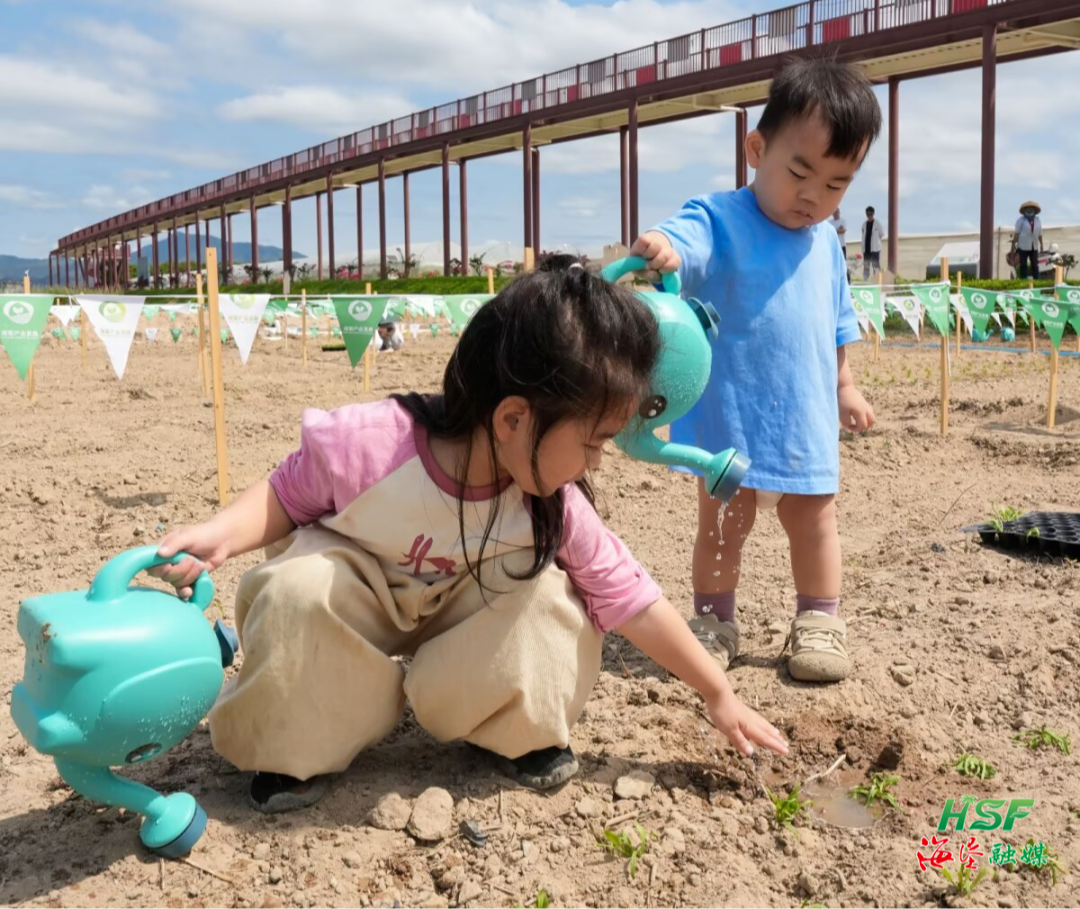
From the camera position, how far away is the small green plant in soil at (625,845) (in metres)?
1.83

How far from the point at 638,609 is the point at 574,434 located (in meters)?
0.44

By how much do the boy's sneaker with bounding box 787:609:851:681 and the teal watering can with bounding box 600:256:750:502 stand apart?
831 millimetres

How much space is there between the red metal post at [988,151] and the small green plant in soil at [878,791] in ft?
54.7

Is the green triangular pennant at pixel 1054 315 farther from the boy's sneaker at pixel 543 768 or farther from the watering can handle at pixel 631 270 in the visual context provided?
the boy's sneaker at pixel 543 768

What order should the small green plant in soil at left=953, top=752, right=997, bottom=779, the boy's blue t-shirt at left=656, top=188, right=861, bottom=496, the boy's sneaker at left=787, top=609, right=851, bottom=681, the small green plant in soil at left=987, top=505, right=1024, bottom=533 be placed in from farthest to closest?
the small green plant in soil at left=987, top=505, right=1024, bottom=533 < the boy's blue t-shirt at left=656, top=188, right=861, bottom=496 < the boy's sneaker at left=787, top=609, right=851, bottom=681 < the small green plant in soil at left=953, top=752, right=997, bottom=779

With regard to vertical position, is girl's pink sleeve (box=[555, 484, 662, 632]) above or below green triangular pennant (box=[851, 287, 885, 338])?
below

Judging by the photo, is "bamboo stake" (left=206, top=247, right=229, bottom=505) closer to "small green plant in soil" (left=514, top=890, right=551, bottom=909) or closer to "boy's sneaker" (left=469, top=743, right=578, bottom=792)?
"boy's sneaker" (left=469, top=743, right=578, bottom=792)

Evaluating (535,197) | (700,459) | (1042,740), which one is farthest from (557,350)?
(535,197)

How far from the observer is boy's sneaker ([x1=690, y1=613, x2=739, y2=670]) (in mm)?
2709

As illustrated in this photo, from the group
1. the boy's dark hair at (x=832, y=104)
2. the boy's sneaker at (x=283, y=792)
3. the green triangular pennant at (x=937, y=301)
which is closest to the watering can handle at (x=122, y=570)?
the boy's sneaker at (x=283, y=792)

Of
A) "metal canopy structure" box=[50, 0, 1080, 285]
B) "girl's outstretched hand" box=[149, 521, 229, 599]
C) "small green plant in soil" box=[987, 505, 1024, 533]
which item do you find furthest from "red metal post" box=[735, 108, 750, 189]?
"girl's outstretched hand" box=[149, 521, 229, 599]

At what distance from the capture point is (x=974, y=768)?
219 centimetres

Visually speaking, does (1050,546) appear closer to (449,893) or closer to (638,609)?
(638,609)

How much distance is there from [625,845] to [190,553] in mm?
911
